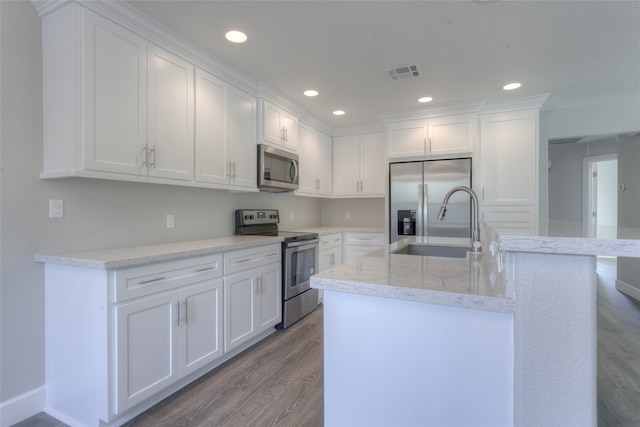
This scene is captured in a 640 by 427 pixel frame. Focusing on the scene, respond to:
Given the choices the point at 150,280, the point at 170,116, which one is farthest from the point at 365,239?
the point at 150,280

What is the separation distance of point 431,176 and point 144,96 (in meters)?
3.05

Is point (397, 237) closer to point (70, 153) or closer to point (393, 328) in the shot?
point (393, 328)

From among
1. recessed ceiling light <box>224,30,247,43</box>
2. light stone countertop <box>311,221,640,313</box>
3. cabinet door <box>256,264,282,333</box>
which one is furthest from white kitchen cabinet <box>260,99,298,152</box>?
light stone countertop <box>311,221,640,313</box>

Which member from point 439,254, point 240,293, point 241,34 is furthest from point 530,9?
point 240,293

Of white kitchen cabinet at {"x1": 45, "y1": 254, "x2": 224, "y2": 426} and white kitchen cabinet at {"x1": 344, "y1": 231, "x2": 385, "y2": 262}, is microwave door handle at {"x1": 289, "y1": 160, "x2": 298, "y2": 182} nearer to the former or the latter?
white kitchen cabinet at {"x1": 344, "y1": 231, "x2": 385, "y2": 262}

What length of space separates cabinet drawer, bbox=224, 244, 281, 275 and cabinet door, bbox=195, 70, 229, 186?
65 centimetres

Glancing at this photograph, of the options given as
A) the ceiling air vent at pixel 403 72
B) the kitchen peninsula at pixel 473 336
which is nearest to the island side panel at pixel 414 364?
the kitchen peninsula at pixel 473 336

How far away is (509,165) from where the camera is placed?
3578 millimetres

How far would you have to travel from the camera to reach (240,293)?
2.49 meters

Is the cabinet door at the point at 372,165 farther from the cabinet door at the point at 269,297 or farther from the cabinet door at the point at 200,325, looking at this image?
the cabinet door at the point at 200,325

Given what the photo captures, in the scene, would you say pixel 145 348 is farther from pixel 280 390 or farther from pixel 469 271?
pixel 469 271

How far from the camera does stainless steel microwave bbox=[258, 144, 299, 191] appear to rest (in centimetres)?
313

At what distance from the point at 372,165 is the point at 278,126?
65.8 inches

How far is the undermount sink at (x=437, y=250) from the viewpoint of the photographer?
6.82 ft
